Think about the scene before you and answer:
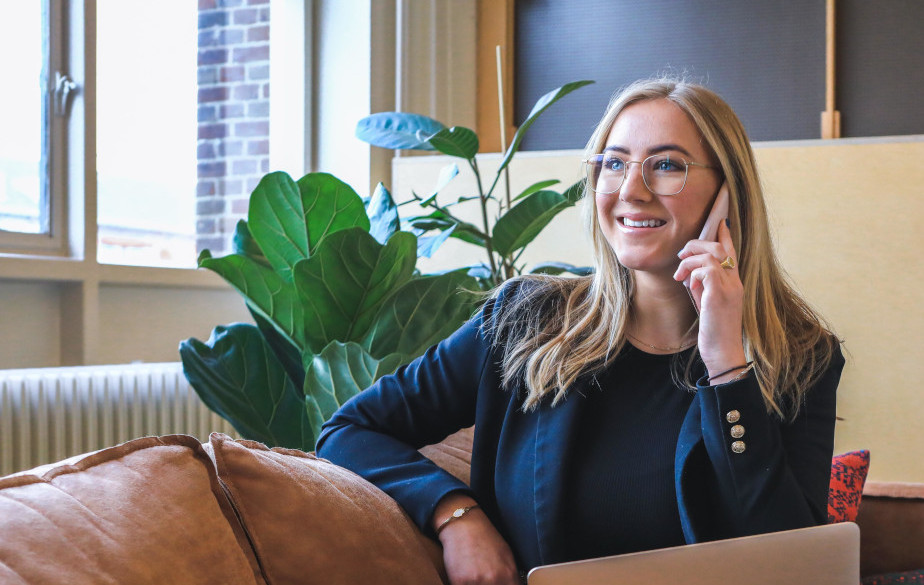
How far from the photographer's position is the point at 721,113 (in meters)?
1.45

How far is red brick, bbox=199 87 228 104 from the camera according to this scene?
11.6ft

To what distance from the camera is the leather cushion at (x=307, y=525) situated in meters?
0.96

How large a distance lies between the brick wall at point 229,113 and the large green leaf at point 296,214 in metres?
1.54

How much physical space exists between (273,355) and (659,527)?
1168 millimetres

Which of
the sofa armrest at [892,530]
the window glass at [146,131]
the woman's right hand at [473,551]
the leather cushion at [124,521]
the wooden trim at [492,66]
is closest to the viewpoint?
the leather cushion at [124,521]

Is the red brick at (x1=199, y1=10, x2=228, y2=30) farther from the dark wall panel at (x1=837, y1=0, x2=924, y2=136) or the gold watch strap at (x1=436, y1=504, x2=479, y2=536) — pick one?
the gold watch strap at (x1=436, y1=504, x2=479, y2=536)

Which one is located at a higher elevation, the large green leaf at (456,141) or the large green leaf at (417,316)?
the large green leaf at (456,141)

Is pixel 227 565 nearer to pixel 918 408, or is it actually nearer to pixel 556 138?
pixel 918 408

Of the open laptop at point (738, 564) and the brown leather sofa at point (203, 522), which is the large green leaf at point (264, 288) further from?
the open laptop at point (738, 564)

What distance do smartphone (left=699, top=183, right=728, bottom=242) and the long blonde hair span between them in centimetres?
2

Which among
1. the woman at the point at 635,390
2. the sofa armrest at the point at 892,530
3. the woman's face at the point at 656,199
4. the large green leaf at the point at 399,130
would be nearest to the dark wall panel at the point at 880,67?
the large green leaf at the point at 399,130

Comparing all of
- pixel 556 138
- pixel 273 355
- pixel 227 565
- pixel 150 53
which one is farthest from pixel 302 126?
pixel 227 565

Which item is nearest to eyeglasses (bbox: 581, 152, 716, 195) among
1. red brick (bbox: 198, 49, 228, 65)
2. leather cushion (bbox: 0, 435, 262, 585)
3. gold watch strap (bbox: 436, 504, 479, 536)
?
gold watch strap (bbox: 436, 504, 479, 536)

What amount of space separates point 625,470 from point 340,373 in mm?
733
